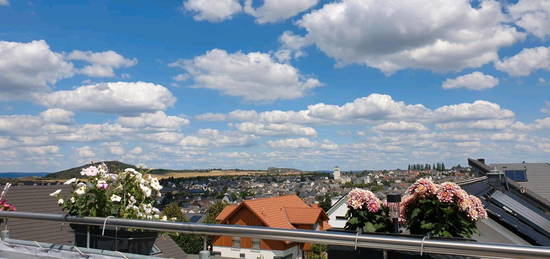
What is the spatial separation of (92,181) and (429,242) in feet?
11.1

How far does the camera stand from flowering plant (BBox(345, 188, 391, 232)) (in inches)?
181

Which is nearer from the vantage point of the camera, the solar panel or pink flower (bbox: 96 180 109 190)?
pink flower (bbox: 96 180 109 190)

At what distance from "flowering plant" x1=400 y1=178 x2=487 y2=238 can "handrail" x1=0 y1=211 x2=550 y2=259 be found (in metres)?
2.20

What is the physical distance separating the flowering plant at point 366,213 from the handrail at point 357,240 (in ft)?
7.04

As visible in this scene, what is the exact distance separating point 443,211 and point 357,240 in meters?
2.33

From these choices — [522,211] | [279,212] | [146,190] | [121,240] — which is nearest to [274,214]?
[279,212]

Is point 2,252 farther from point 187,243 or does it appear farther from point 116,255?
point 187,243

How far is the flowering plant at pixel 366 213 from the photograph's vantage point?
4586mm

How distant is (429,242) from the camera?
2176 millimetres

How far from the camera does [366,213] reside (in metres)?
4.65

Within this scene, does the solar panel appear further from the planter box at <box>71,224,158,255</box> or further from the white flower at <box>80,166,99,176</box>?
the white flower at <box>80,166,99,176</box>

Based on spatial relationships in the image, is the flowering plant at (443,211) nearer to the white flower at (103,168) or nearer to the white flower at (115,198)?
the white flower at (115,198)

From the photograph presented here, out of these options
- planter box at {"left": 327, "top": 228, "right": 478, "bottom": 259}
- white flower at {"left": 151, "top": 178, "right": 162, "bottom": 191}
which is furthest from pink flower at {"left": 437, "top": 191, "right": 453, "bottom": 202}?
white flower at {"left": 151, "top": 178, "right": 162, "bottom": 191}

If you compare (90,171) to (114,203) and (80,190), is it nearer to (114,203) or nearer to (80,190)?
(80,190)
